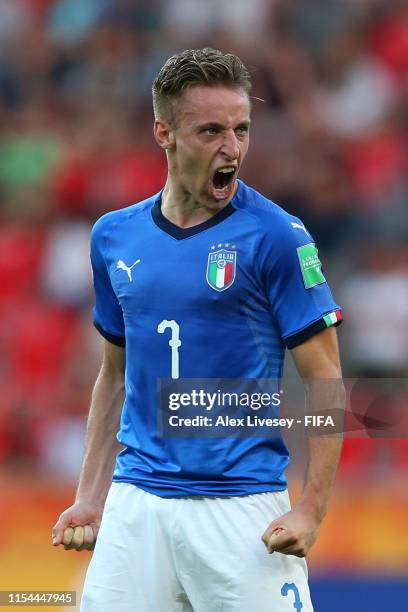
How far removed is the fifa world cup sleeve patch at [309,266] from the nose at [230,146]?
0.31 m

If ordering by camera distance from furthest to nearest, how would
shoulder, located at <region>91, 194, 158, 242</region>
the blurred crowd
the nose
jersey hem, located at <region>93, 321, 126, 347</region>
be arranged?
the blurred crowd, jersey hem, located at <region>93, 321, 126, 347</region>, shoulder, located at <region>91, 194, 158, 242</region>, the nose

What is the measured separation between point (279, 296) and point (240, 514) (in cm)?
59

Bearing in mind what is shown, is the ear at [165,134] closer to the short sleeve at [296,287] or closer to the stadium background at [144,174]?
the short sleeve at [296,287]

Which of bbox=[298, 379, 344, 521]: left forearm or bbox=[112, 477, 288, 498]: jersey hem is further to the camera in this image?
bbox=[112, 477, 288, 498]: jersey hem

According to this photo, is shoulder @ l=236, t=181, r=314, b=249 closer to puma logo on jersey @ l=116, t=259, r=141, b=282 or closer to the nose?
the nose

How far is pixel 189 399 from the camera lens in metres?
3.25

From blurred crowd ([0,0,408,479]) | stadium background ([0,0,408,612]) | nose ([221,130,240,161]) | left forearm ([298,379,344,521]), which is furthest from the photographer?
blurred crowd ([0,0,408,479])

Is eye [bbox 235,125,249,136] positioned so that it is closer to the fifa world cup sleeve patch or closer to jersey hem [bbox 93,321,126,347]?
the fifa world cup sleeve patch

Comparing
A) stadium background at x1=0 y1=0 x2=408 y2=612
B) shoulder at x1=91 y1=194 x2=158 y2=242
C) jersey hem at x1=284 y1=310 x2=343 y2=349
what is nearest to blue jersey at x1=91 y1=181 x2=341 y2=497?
jersey hem at x1=284 y1=310 x2=343 y2=349

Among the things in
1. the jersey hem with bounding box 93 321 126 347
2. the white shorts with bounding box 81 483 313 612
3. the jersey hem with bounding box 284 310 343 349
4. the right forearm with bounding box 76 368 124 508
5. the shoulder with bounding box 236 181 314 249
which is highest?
the shoulder with bounding box 236 181 314 249

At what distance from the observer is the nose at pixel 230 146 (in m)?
3.18

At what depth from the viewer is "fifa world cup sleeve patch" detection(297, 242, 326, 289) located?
10.2 feet

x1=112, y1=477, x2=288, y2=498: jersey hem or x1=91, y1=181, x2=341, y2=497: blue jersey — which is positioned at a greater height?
x1=91, y1=181, x2=341, y2=497: blue jersey

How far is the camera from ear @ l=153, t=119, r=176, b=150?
131 inches
